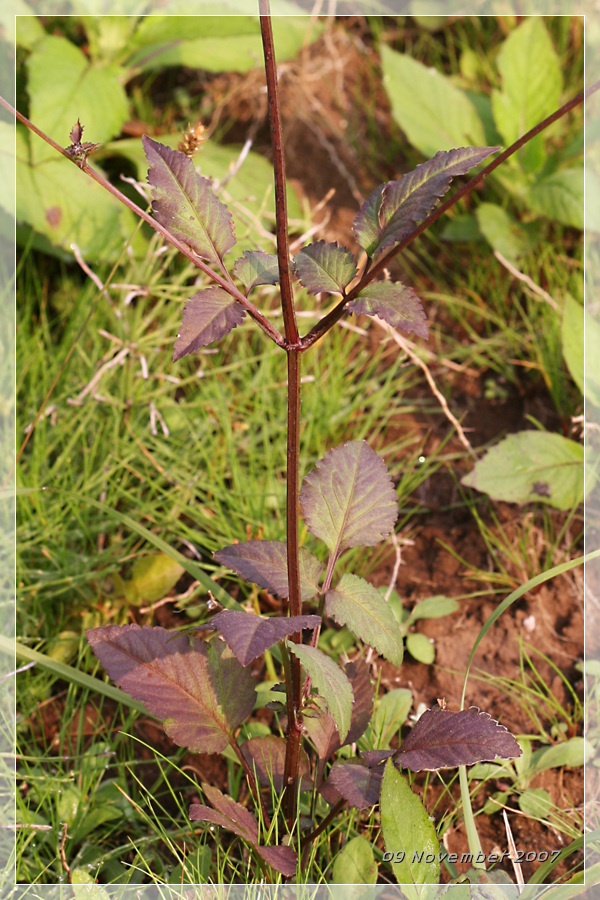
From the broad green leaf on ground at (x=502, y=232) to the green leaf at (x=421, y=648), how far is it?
0.99m

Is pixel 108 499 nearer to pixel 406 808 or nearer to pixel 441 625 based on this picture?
pixel 441 625

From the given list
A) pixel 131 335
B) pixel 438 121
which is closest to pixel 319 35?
pixel 438 121

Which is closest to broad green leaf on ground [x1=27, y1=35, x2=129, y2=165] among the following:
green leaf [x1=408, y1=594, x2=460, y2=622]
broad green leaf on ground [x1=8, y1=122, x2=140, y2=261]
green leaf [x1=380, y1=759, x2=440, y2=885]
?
broad green leaf on ground [x1=8, y1=122, x2=140, y2=261]

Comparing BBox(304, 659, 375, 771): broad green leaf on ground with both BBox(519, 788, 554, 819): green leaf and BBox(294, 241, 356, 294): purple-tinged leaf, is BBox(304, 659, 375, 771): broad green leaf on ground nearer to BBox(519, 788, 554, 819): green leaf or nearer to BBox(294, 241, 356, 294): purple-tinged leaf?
BBox(519, 788, 554, 819): green leaf

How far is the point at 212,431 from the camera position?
1.75 metres

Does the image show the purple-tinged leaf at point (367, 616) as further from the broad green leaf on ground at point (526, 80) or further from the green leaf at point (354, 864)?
the broad green leaf on ground at point (526, 80)

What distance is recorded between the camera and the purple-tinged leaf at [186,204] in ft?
2.81

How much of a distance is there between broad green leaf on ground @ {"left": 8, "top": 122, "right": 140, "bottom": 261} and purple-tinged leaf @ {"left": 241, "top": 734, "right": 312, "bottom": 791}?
3.90 feet

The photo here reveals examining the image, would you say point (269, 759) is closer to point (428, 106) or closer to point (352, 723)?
point (352, 723)

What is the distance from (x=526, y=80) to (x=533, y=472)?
3.67ft

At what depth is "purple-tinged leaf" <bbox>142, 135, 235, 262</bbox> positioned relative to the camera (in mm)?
857

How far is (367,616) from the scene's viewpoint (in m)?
0.98

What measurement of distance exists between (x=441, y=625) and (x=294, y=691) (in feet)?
1.85

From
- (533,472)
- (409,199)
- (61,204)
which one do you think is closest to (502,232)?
(533,472)
